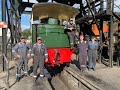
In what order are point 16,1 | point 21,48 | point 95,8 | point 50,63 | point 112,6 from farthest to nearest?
point 16,1, point 95,8, point 112,6, point 50,63, point 21,48

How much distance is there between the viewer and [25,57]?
34.7ft

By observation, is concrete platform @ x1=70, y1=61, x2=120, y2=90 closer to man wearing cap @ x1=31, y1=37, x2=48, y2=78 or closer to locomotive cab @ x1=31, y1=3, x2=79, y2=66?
locomotive cab @ x1=31, y1=3, x2=79, y2=66

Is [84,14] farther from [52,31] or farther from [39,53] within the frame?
[39,53]

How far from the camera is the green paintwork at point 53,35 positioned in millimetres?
12125

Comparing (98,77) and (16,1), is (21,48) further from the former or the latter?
(16,1)

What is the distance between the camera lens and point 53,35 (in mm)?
12305

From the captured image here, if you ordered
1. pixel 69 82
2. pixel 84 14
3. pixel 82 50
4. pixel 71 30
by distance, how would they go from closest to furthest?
pixel 69 82
pixel 82 50
pixel 71 30
pixel 84 14

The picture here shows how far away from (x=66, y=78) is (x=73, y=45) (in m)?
1.61

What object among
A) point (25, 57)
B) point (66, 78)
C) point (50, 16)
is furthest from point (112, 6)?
point (25, 57)

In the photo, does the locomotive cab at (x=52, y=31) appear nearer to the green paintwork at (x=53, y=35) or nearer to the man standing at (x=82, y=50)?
the green paintwork at (x=53, y=35)

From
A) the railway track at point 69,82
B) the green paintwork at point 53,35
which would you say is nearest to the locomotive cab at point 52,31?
the green paintwork at point 53,35

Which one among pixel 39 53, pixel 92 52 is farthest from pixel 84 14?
pixel 39 53

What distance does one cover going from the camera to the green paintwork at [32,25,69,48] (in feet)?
39.8

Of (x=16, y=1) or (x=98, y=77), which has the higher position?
(x=16, y=1)
